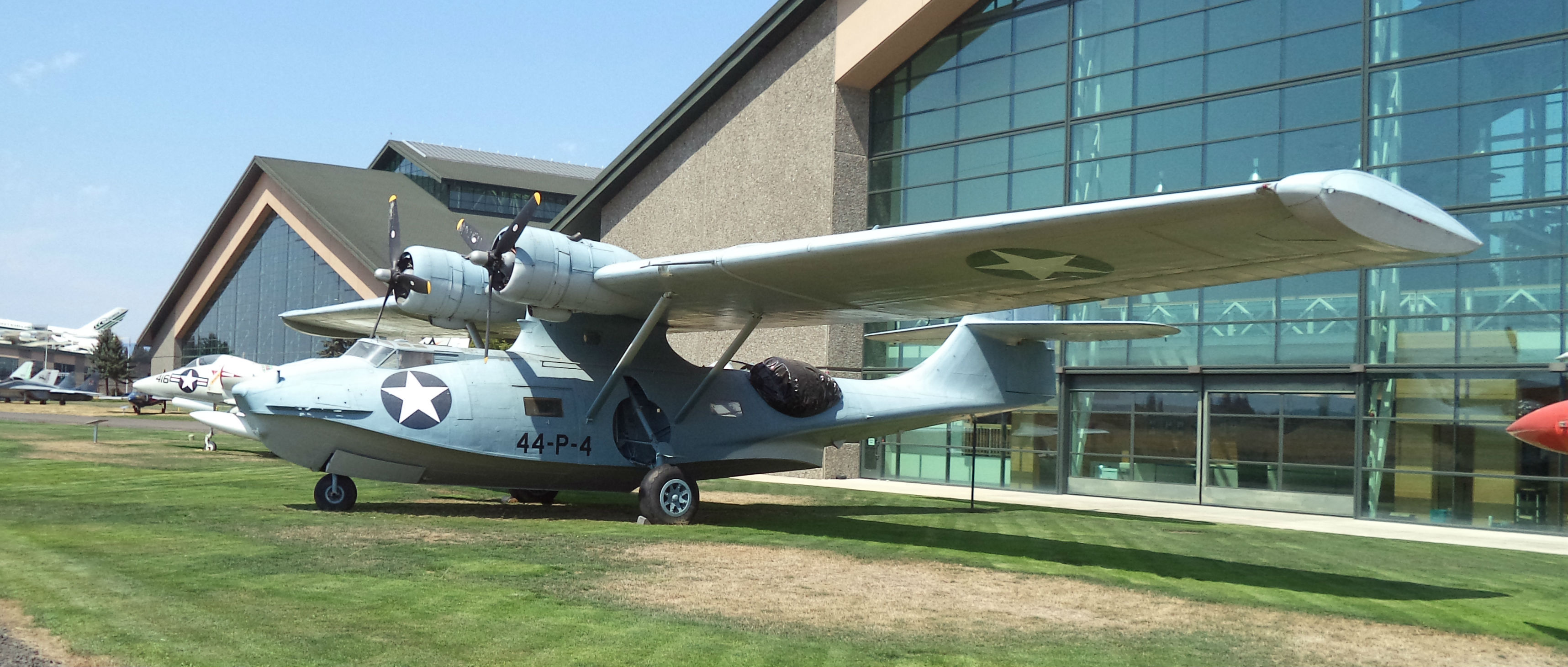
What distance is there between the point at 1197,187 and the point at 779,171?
37.0 feet

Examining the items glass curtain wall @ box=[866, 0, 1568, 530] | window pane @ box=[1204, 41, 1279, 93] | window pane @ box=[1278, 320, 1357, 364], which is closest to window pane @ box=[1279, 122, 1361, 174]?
glass curtain wall @ box=[866, 0, 1568, 530]

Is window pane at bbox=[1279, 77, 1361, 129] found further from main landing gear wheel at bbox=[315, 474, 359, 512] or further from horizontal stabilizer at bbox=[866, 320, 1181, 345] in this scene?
main landing gear wheel at bbox=[315, 474, 359, 512]

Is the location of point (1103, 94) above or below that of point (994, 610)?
above

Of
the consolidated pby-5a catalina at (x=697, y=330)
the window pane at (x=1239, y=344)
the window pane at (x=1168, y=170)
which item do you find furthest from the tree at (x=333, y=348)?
the window pane at (x=1239, y=344)

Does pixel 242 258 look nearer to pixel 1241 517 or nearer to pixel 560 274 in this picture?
pixel 560 274

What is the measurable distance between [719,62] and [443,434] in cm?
1998

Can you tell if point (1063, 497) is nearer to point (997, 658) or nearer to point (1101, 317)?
point (1101, 317)

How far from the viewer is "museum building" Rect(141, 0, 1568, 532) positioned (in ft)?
67.0

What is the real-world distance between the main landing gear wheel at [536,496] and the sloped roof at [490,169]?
52.6 meters

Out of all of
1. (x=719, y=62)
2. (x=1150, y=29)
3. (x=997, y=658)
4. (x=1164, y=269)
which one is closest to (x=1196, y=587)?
(x=1164, y=269)

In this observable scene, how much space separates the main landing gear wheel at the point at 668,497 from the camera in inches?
585

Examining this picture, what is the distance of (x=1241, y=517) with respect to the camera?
2153cm

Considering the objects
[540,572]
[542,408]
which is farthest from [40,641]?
[542,408]

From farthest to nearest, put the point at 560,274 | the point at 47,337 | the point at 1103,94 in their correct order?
1. the point at 47,337
2. the point at 1103,94
3. the point at 560,274
